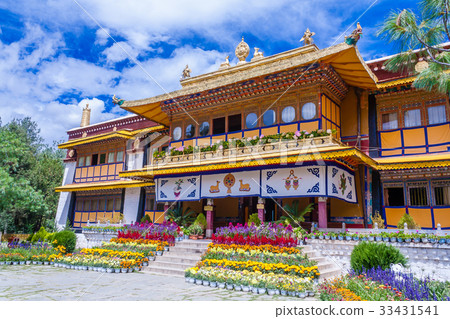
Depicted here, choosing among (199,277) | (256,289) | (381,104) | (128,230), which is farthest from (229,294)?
(381,104)

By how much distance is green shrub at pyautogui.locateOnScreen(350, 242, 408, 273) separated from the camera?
902 cm

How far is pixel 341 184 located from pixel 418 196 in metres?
3.32

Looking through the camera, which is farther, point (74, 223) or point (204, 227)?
point (74, 223)

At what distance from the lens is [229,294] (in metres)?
Result: 8.30

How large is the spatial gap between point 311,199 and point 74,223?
18.2 metres

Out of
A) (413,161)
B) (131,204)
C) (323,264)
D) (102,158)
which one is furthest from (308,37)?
(102,158)

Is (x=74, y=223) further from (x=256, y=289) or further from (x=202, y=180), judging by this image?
(x=256, y=289)

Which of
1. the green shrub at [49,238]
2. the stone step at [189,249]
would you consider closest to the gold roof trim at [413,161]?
the stone step at [189,249]

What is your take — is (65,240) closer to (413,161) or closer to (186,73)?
(186,73)

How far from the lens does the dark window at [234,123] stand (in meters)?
17.1

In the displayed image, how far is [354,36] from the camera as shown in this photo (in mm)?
12094

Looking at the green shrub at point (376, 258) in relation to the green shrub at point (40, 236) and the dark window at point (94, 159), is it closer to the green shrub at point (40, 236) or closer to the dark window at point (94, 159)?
the green shrub at point (40, 236)

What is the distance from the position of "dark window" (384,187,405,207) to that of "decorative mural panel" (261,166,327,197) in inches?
151

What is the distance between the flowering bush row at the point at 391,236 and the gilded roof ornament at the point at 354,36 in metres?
6.45
